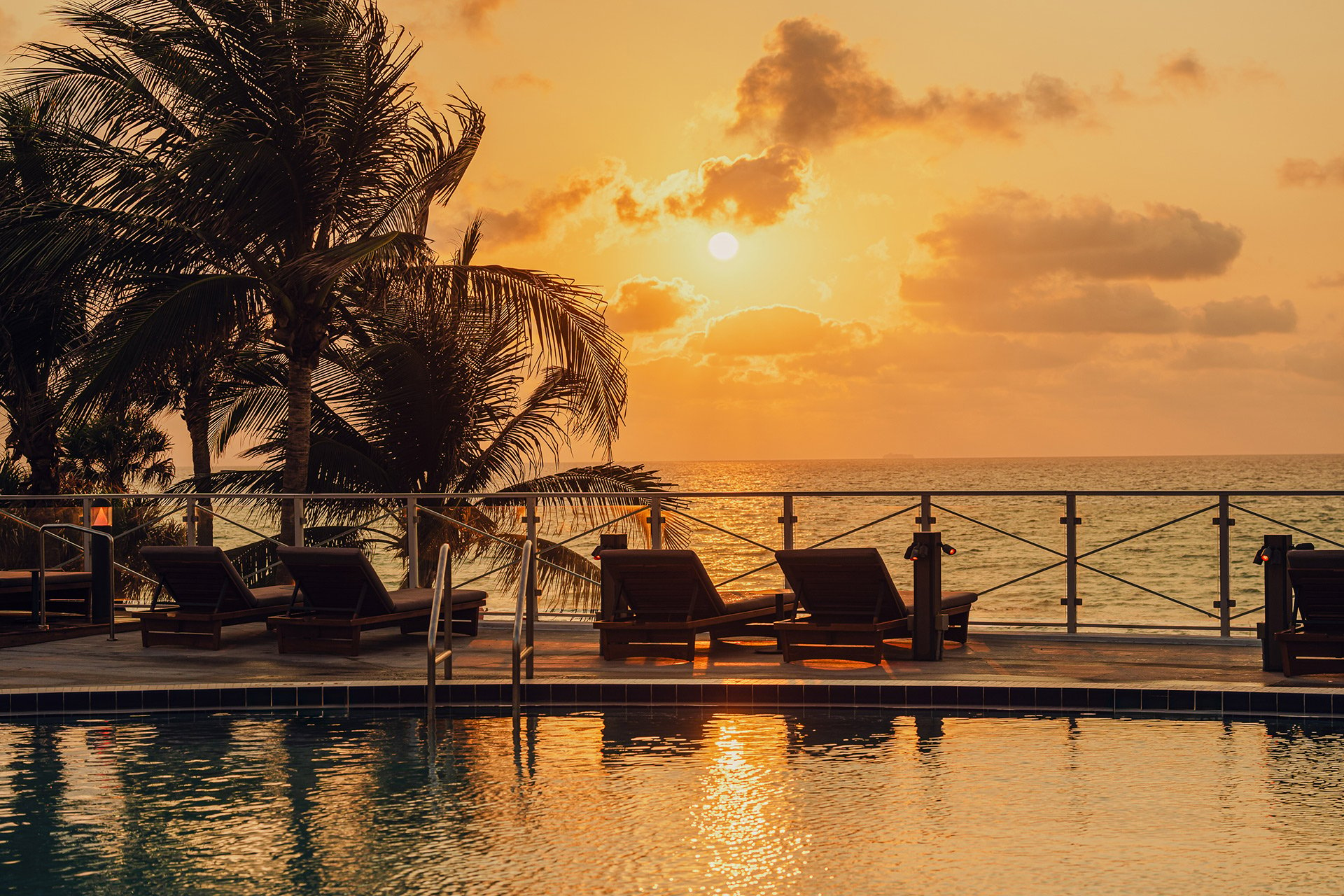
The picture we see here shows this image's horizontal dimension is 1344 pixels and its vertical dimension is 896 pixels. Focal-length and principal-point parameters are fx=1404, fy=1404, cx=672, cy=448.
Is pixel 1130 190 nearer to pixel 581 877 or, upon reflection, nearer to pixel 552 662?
pixel 552 662

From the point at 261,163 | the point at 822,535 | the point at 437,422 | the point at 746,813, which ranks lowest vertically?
the point at 746,813

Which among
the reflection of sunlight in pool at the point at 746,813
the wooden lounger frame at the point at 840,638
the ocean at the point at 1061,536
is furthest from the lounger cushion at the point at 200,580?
the ocean at the point at 1061,536

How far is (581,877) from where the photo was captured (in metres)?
4.76

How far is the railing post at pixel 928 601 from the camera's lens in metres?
9.24

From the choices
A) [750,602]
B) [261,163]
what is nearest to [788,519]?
[750,602]

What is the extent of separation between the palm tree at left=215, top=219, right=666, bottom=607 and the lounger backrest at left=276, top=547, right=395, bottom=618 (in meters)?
6.17

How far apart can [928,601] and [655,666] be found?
186cm

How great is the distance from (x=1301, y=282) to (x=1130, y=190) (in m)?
7.66

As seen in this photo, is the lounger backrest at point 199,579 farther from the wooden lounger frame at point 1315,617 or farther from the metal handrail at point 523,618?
the wooden lounger frame at point 1315,617

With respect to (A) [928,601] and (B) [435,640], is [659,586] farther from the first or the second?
(B) [435,640]

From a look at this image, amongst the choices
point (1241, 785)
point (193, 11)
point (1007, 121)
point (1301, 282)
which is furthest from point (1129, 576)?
point (1241, 785)

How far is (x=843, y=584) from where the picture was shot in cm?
918

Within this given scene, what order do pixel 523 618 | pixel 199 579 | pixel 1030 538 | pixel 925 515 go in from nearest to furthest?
pixel 523 618 < pixel 199 579 < pixel 925 515 < pixel 1030 538

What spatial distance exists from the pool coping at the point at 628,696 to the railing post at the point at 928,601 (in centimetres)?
111
